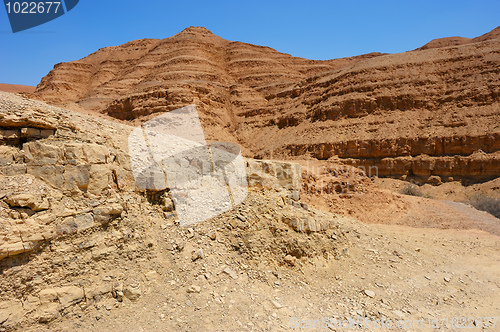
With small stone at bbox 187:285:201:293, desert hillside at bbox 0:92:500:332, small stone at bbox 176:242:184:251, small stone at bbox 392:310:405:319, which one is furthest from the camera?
small stone at bbox 176:242:184:251

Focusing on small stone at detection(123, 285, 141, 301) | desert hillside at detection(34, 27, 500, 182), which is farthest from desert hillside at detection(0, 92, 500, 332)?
desert hillside at detection(34, 27, 500, 182)

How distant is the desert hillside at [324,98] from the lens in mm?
20391

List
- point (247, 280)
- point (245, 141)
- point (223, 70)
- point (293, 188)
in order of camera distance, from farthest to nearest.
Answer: point (223, 70)
point (245, 141)
point (293, 188)
point (247, 280)

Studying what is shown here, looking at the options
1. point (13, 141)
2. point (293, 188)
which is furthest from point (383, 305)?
point (13, 141)

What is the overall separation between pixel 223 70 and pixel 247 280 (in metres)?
39.1

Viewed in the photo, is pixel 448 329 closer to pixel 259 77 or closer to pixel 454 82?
pixel 454 82

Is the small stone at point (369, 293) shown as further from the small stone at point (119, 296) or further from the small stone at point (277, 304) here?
the small stone at point (119, 296)

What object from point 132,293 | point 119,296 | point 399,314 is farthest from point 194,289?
point 399,314

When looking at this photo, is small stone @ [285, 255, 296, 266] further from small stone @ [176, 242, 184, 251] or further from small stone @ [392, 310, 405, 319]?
small stone @ [176, 242, 184, 251]

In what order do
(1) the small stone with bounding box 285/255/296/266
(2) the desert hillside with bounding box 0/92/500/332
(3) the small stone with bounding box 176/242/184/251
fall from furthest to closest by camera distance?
(1) the small stone with bounding box 285/255/296/266 < (3) the small stone with bounding box 176/242/184/251 < (2) the desert hillside with bounding box 0/92/500/332

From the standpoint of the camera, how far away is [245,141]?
1198 inches

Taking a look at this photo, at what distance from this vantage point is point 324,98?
92.5ft

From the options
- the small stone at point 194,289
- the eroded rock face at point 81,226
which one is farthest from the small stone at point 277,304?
the small stone at point 194,289

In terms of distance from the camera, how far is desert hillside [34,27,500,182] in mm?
20391
